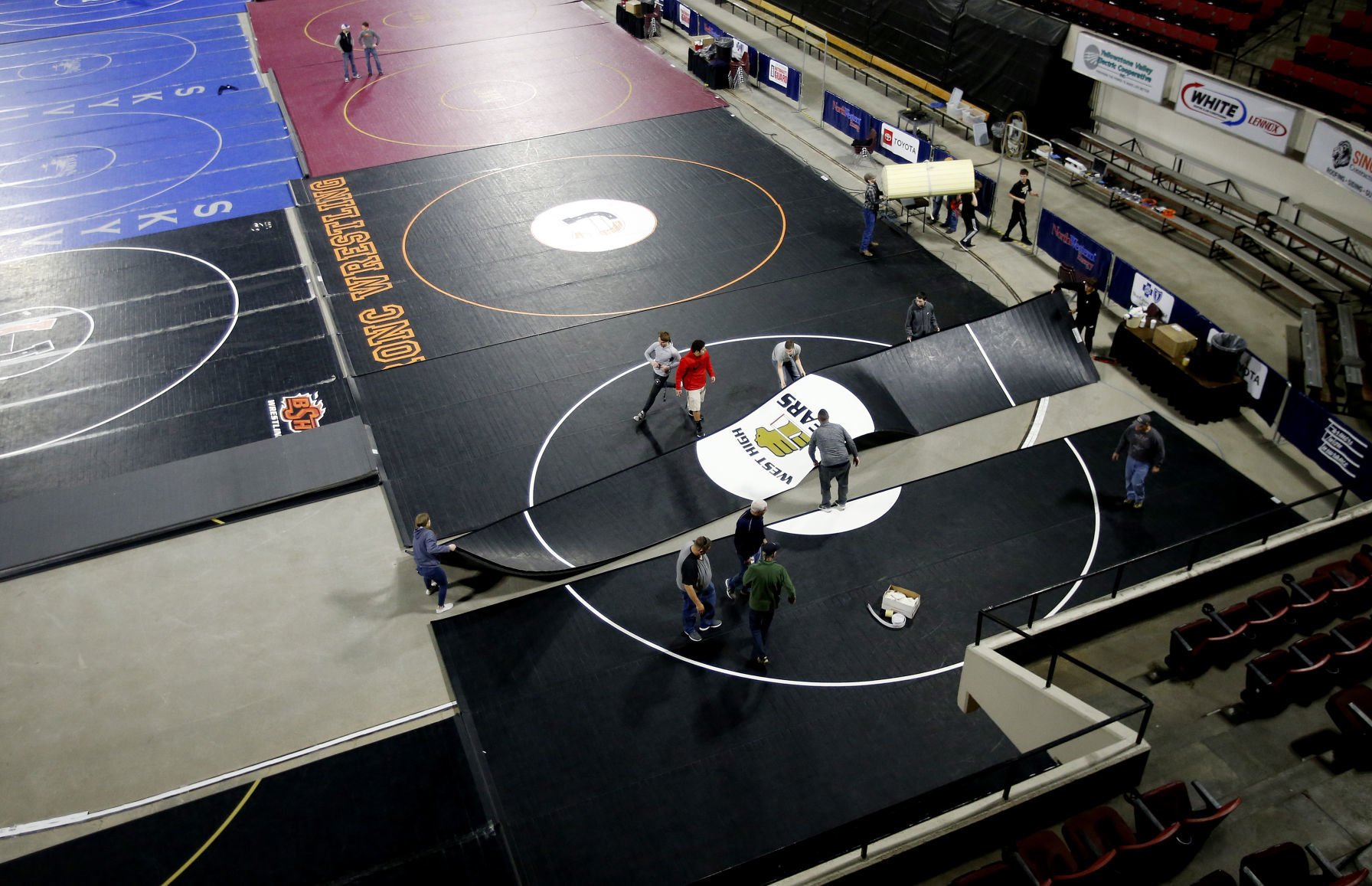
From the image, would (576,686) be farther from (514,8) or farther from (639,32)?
(514,8)

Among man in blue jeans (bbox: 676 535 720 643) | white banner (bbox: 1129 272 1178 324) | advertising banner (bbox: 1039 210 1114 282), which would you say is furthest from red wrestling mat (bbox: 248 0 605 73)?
man in blue jeans (bbox: 676 535 720 643)

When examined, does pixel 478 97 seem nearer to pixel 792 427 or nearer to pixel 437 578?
pixel 792 427

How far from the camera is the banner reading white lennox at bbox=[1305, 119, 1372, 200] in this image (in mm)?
18906

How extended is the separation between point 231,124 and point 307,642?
21218 mm

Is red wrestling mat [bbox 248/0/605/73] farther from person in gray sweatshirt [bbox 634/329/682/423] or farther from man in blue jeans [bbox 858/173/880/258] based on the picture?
person in gray sweatshirt [bbox 634/329/682/423]

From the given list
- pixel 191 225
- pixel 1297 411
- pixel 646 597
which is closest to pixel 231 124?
pixel 191 225

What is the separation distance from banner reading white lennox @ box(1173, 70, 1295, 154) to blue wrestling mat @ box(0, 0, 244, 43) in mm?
33331

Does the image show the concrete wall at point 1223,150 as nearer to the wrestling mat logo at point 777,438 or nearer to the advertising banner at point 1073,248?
the advertising banner at point 1073,248

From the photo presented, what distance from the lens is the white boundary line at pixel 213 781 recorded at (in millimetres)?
11750

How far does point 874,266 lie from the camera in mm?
22328

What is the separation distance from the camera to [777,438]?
1655 cm

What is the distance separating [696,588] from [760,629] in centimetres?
88

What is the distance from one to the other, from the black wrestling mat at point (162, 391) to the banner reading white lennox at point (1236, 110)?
60.3 feet

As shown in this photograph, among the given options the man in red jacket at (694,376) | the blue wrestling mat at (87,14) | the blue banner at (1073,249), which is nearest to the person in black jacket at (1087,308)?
the blue banner at (1073,249)
